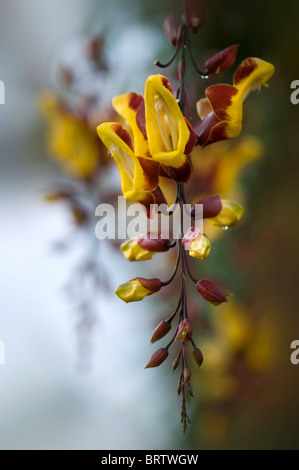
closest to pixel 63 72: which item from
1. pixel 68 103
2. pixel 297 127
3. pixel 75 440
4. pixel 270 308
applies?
pixel 68 103

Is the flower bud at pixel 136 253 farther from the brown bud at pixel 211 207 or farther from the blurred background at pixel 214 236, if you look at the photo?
the blurred background at pixel 214 236

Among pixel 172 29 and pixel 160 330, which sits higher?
pixel 172 29
